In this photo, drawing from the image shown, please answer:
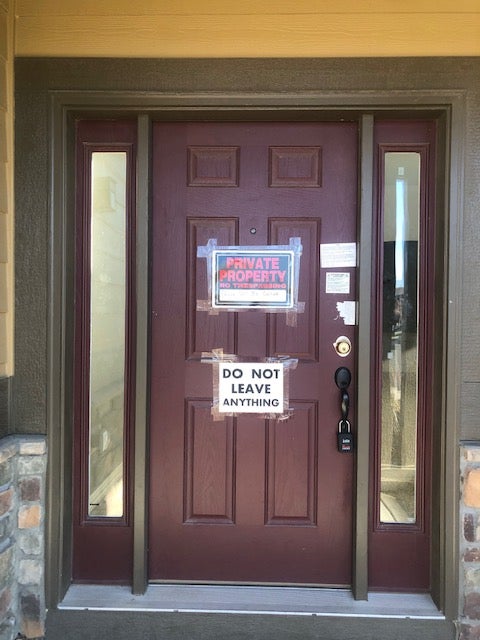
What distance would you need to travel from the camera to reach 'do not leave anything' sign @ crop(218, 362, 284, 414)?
8.38 ft

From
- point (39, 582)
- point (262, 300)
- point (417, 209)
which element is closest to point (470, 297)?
point (417, 209)

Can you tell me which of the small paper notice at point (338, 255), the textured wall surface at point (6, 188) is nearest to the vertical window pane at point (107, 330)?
the textured wall surface at point (6, 188)

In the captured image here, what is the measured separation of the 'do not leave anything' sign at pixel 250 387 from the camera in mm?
2555

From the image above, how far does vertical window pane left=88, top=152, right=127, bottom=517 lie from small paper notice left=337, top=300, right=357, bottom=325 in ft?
3.74

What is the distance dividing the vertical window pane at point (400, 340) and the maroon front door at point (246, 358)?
186 mm

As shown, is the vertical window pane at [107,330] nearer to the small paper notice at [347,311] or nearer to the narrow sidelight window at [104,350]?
the narrow sidelight window at [104,350]

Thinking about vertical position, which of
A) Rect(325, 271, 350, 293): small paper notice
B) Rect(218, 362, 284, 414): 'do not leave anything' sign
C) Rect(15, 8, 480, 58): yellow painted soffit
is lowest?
Rect(218, 362, 284, 414): 'do not leave anything' sign

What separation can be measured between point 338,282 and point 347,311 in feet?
0.52

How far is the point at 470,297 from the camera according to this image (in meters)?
2.32

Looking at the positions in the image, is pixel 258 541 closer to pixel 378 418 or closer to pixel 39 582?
pixel 378 418

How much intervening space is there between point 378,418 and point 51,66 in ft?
7.89

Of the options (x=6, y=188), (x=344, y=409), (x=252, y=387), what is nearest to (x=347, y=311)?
(x=344, y=409)

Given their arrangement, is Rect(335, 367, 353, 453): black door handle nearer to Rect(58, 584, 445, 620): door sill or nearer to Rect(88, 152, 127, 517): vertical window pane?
Rect(58, 584, 445, 620): door sill

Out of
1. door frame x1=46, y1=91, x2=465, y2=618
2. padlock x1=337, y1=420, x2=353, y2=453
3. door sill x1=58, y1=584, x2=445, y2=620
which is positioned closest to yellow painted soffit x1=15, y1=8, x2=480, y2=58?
door frame x1=46, y1=91, x2=465, y2=618
